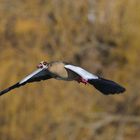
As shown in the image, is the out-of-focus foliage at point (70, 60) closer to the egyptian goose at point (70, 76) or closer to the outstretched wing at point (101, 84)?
the egyptian goose at point (70, 76)

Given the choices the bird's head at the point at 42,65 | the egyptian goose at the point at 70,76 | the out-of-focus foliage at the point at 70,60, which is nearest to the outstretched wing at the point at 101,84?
the egyptian goose at the point at 70,76

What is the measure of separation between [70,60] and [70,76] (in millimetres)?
6209

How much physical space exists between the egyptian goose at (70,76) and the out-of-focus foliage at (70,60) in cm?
546

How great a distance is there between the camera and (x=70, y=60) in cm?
1052

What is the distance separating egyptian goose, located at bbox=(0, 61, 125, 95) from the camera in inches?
159

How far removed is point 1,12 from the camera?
34.9 ft

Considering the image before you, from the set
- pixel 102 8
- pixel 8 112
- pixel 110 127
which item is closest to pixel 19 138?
pixel 8 112

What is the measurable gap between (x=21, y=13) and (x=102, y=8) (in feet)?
3.49

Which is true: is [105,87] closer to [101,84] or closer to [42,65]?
[101,84]

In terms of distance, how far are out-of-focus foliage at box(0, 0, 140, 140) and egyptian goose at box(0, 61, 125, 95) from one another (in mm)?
5465

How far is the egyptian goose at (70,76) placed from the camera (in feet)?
13.2

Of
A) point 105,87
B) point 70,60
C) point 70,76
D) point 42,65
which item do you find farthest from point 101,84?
point 70,60

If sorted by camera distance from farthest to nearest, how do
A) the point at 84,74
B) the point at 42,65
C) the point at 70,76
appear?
the point at 42,65
the point at 70,76
the point at 84,74

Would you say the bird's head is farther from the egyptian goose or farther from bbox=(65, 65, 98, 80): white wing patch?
bbox=(65, 65, 98, 80): white wing patch
